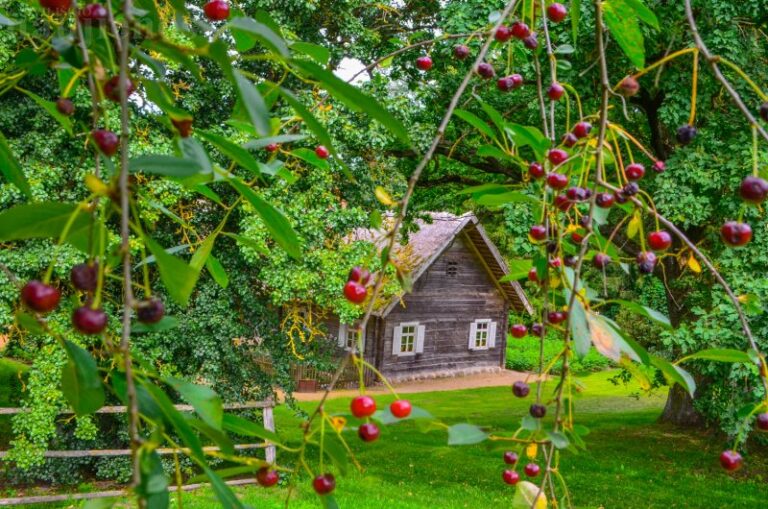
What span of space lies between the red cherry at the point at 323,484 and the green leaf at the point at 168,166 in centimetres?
30

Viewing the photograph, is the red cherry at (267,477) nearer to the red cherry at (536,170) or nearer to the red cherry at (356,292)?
the red cherry at (356,292)

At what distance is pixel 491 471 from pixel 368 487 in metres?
1.92

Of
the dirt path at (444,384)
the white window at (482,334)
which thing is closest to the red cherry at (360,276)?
the dirt path at (444,384)

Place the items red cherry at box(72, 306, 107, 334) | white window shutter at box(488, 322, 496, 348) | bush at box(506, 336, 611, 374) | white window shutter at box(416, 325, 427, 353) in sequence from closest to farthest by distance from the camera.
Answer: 1. red cherry at box(72, 306, 107, 334)
2. white window shutter at box(416, 325, 427, 353)
3. white window shutter at box(488, 322, 496, 348)
4. bush at box(506, 336, 611, 374)

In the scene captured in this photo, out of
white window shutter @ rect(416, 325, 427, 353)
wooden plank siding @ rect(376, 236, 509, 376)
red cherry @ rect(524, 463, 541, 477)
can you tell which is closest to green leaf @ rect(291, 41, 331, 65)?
red cherry @ rect(524, 463, 541, 477)

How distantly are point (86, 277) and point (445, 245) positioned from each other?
15317 millimetres

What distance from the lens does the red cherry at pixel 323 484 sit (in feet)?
2.15

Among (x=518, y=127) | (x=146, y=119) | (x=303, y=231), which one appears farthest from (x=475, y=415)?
(x=518, y=127)

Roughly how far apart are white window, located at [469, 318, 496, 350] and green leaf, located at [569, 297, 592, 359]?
58.9 ft

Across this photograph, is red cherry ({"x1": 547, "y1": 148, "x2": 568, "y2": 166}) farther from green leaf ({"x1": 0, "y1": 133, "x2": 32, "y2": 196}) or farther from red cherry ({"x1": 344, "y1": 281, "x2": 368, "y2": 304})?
green leaf ({"x1": 0, "y1": 133, "x2": 32, "y2": 196})

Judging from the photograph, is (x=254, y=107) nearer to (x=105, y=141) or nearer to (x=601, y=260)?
(x=105, y=141)

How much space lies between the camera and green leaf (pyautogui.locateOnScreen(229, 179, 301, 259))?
2.27ft

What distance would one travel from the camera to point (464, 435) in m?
0.61

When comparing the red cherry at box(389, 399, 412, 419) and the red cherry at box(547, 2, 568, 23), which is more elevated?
the red cherry at box(547, 2, 568, 23)
